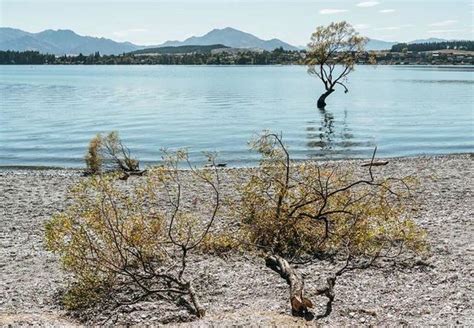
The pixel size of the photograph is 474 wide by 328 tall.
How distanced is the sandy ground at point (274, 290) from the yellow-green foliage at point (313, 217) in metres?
0.78

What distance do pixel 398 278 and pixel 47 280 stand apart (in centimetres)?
747

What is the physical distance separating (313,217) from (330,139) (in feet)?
95.4

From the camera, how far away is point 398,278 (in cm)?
1159

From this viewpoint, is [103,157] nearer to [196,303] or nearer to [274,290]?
[274,290]

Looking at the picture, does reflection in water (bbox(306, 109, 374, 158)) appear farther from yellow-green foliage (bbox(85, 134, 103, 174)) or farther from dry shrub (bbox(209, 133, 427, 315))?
dry shrub (bbox(209, 133, 427, 315))

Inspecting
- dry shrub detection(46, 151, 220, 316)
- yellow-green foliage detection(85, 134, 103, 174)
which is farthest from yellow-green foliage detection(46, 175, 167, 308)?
yellow-green foliage detection(85, 134, 103, 174)

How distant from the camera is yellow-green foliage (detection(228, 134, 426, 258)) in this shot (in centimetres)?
1288

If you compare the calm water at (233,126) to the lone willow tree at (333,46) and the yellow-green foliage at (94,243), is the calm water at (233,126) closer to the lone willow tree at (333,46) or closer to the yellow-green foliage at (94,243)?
the lone willow tree at (333,46)

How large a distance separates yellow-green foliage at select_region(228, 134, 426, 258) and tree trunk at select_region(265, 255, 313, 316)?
1.89 ft

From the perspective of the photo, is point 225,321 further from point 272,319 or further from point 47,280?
point 47,280

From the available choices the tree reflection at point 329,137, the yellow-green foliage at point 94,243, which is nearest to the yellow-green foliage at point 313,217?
the yellow-green foliage at point 94,243

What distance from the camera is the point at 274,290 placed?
11.1 m

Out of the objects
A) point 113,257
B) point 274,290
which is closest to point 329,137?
point 274,290

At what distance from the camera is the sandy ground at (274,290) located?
31.3ft
